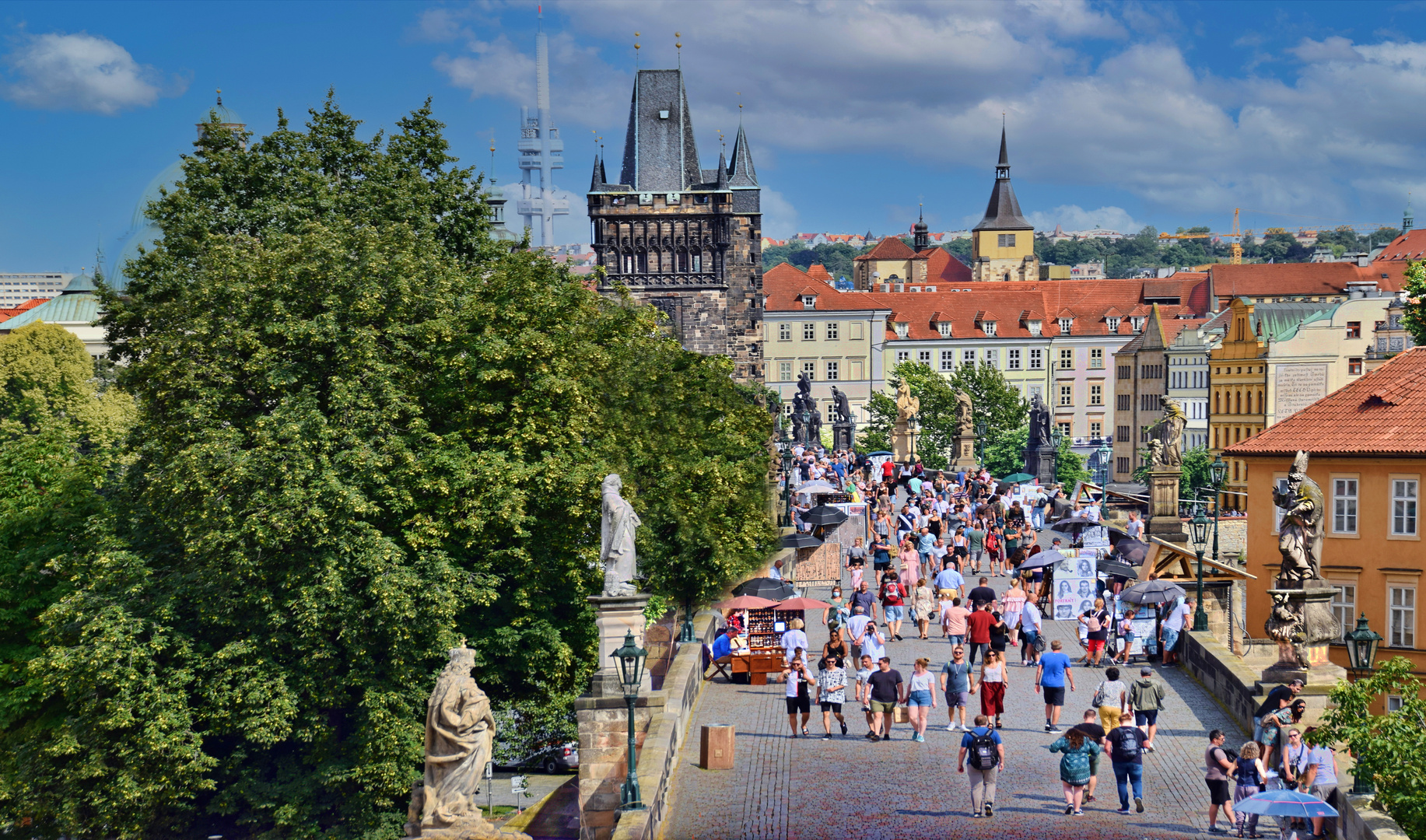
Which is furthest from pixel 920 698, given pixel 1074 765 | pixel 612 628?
pixel 612 628

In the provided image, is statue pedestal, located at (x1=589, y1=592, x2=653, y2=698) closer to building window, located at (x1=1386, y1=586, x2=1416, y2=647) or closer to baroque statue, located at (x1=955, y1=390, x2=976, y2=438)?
building window, located at (x1=1386, y1=586, x2=1416, y2=647)

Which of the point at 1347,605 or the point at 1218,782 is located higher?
the point at 1347,605

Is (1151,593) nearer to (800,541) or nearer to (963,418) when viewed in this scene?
(800,541)

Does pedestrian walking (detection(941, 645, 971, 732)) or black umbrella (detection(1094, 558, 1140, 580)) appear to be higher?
black umbrella (detection(1094, 558, 1140, 580))

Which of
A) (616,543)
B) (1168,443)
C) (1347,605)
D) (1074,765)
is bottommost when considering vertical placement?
(1074,765)

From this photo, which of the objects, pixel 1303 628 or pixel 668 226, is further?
pixel 668 226

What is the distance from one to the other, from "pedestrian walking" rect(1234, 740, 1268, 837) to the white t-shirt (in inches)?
362

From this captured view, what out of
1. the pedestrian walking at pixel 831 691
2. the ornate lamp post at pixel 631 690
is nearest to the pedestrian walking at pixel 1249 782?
the pedestrian walking at pixel 831 691

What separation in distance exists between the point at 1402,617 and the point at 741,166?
258 ft

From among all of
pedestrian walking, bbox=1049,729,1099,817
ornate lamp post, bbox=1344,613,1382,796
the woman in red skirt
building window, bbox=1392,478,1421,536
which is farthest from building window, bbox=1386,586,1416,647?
pedestrian walking, bbox=1049,729,1099,817

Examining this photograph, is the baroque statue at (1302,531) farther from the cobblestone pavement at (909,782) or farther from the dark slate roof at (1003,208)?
the dark slate roof at (1003,208)

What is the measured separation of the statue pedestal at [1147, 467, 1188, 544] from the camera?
118 feet

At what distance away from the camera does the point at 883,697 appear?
1945 centimetres

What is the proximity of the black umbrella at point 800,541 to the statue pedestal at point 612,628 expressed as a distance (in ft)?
45.6
